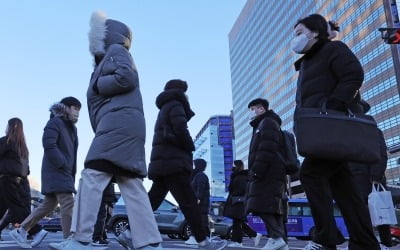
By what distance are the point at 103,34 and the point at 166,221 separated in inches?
418

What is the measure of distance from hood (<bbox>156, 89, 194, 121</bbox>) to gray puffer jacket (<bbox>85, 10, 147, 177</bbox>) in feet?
4.96

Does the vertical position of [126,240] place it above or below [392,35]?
below

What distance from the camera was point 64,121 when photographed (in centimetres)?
584

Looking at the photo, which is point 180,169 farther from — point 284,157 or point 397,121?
point 397,121

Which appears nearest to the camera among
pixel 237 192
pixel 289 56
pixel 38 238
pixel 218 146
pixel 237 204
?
pixel 38 238

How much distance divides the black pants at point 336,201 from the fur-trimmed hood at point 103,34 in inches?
74.5

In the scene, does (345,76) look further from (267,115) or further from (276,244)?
(276,244)

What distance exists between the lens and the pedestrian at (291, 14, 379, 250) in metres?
3.45

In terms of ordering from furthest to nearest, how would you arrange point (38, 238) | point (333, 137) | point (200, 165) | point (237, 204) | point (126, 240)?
point (200, 165) → point (237, 204) → point (38, 238) → point (126, 240) → point (333, 137)

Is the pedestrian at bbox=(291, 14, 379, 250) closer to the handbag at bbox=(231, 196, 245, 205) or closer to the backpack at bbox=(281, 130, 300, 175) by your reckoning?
the backpack at bbox=(281, 130, 300, 175)

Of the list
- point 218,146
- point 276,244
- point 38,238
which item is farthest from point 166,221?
point 218,146

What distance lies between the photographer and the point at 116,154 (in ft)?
11.7

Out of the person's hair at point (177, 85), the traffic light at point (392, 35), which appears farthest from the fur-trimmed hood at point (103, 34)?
the traffic light at point (392, 35)

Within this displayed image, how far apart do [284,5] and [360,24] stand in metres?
28.1
